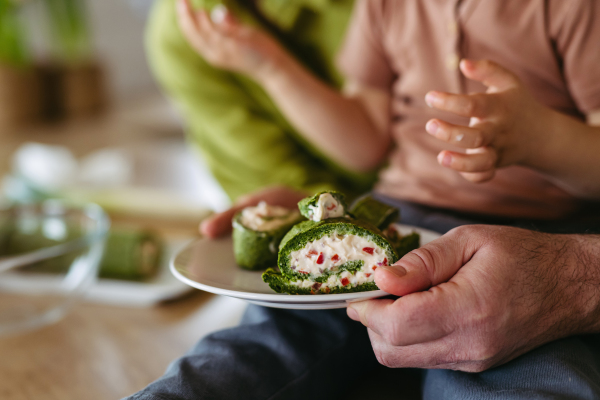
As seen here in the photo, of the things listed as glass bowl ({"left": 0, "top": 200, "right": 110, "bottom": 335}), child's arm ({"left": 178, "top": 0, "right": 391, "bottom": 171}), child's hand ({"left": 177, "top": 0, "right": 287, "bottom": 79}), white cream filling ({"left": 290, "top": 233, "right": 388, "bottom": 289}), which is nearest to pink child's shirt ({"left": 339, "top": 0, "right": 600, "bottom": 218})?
child's arm ({"left": 178, "top": 0, "right": 391, "bottom": 171})

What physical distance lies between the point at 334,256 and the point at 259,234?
0.15 meters

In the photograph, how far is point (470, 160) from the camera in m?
0.68

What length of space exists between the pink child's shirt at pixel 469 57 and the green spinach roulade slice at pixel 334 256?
38cm

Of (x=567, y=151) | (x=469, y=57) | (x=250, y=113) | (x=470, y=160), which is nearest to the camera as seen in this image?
(x=470, y=160)

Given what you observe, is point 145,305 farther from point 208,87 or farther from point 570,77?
point 570,77

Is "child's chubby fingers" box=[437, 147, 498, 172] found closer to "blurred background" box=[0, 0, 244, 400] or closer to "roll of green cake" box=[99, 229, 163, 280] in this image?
"blurred background" box=[0, 0, 244, 400]

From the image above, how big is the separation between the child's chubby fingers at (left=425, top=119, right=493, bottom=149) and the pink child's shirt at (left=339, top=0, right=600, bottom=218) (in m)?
0.29

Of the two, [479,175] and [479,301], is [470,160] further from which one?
[479,301]

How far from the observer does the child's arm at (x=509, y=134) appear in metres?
0.66

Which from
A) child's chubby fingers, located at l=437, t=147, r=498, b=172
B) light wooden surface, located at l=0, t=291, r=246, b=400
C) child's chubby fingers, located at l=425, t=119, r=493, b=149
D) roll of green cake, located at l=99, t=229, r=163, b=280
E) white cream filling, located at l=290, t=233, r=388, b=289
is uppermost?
child's chubby fingers, located at l=425, t=119, r=493, b=149

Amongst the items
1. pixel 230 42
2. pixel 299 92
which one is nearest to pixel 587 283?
pixel 299 92

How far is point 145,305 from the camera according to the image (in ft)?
3.74

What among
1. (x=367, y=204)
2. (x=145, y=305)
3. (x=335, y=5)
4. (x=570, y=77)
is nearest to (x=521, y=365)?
(x=367, y=204)

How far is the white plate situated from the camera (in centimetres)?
61
